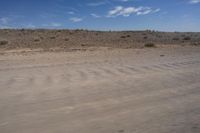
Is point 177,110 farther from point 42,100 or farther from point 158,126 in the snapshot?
point 42,100

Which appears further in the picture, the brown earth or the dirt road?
the brown earth

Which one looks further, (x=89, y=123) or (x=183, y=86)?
(x=183, y=86)

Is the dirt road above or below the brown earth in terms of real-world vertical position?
below

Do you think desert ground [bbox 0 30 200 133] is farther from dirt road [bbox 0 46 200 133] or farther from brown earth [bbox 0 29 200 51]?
brown earth [bbox 0 29 200 51]

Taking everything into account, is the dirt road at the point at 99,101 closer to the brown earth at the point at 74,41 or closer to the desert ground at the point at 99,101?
the desert ground at the point at 99,101

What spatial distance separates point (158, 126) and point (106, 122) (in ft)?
2.58

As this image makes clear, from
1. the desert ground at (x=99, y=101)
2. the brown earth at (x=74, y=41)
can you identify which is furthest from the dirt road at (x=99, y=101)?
the brown earth at (x=74, y=41)

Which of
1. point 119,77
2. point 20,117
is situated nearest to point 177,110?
point 20,117

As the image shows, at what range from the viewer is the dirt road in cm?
480

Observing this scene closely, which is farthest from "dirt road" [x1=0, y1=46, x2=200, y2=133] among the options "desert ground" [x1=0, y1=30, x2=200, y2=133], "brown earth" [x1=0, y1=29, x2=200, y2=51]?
"brown earth" [x1=0, y1=29, x2=200, y2=51]

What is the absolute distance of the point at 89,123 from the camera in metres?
4.91

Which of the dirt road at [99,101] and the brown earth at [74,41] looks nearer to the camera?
the dirt road at [99,101]

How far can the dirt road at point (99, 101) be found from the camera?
4.80 m

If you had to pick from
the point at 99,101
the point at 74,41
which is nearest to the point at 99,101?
the point at 99,101
